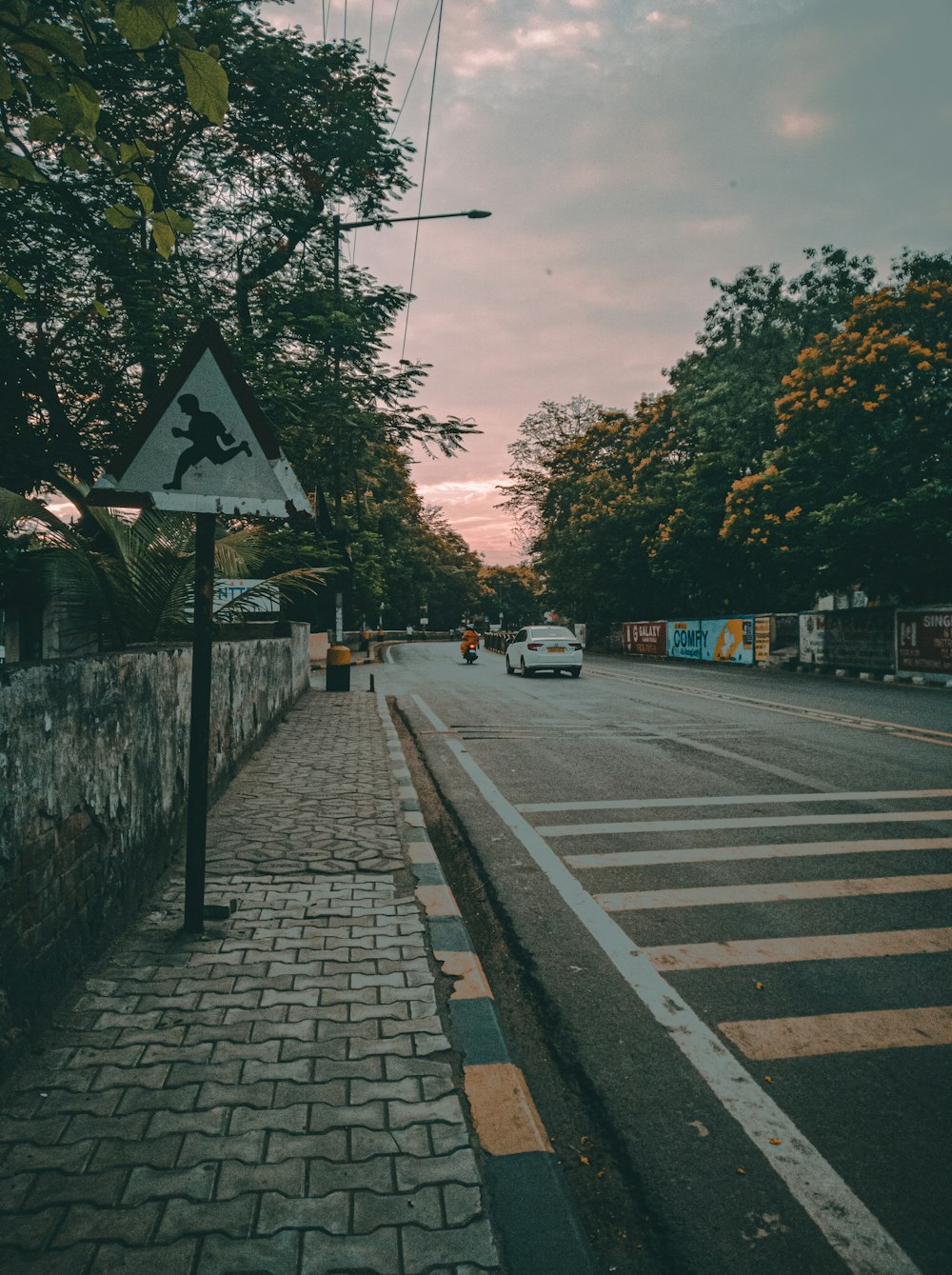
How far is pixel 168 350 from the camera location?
1383 centimetres

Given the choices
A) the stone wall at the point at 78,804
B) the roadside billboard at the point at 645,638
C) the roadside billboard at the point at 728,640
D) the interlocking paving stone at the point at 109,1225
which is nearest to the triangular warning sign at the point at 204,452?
the stone wall at the point at 78,804

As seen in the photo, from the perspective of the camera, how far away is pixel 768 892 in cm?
500

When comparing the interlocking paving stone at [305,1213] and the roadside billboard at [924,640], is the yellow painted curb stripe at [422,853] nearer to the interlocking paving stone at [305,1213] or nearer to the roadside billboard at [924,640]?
the interlocking paving stone at [305,1213]

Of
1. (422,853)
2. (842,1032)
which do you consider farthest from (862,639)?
(842,1032)

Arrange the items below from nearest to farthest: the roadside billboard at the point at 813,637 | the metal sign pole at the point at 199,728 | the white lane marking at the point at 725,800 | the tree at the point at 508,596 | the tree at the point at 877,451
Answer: the metal sign pole at the point at 199,728
the white lane marking at the point at 725,800
the tree at the point at 877,451
the roadside billboard at the point at 813,637
the tree at the point at 508,596

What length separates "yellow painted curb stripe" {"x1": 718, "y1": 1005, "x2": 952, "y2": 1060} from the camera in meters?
3.23

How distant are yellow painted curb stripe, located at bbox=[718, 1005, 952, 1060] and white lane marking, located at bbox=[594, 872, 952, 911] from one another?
52.9 inches

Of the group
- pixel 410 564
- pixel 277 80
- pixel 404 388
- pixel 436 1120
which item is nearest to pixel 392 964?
pixel 436 1120

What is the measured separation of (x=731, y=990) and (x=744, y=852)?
2183 mm

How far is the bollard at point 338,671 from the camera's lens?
19.1 metres

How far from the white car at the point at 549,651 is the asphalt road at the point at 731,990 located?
1529cm

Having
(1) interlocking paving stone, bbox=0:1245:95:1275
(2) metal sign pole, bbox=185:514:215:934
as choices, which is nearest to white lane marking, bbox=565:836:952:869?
(2) metal sign pole, bbox=185:514:215:934

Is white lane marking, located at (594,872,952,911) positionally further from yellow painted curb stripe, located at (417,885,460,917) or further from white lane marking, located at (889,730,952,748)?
white lane marking, located at (889,730,952,748)

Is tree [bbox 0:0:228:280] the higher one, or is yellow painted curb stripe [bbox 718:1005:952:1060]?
tree [bbox 0:0:228:280]
